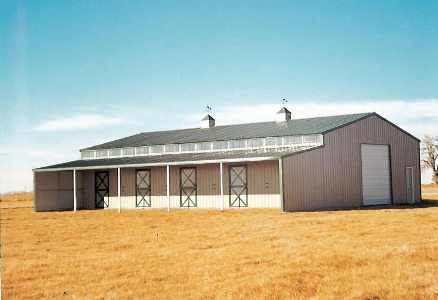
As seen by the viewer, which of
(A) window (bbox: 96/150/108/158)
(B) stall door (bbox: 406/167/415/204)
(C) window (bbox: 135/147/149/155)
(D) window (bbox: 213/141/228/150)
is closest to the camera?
(D) window (bbox: 213/141/228/150)

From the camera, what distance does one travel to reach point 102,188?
3806cm

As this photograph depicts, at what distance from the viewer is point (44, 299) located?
956cm

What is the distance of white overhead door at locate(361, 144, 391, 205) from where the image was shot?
32.9 m

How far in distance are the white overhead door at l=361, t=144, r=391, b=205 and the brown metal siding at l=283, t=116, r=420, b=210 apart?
0.37m

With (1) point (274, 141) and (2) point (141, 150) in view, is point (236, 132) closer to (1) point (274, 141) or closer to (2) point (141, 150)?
(1) point (274, 141)

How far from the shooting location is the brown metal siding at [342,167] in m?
28.5

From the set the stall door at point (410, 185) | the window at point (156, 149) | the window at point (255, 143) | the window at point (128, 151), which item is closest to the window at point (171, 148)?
the window at point (156, 149)

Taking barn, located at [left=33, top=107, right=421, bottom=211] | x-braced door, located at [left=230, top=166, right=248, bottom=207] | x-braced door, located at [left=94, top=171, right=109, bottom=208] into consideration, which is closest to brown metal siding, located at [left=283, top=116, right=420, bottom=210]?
barn, located at [left=33, top=107, right=421, bottom=211]

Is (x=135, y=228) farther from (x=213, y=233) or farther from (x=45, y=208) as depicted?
(x=45, y=208)

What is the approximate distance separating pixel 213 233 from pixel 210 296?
915cm

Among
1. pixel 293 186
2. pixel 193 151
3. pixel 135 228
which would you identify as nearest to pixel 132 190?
pixel 193 151

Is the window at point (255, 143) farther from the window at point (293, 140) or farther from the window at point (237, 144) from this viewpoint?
the window at point (293, 140)

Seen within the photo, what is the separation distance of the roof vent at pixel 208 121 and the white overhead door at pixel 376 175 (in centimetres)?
1260

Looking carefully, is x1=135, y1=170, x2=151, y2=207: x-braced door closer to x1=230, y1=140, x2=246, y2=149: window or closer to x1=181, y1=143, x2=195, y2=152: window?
x1=181, y1=143, x2=195, y2=152: window
